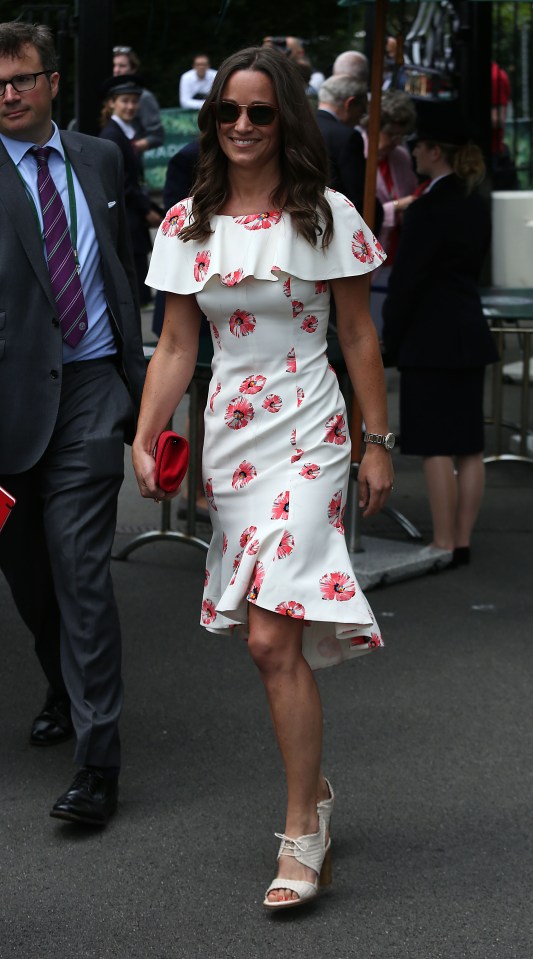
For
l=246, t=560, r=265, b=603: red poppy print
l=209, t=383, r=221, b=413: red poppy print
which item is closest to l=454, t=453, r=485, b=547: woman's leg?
l=209, t=383, r=221, b=413: red poppy print

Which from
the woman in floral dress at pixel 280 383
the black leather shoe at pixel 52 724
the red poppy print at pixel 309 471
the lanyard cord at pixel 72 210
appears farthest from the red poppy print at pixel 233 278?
the black leather shoe at pixel 52 724

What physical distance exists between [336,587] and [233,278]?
0.76m

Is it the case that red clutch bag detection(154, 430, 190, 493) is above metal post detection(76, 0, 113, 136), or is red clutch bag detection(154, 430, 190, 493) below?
below

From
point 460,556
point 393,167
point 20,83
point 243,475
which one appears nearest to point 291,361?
point 243,475

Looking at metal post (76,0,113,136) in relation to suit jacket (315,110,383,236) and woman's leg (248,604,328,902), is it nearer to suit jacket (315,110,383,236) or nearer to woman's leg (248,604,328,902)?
suit jacket (315,110,383,236)

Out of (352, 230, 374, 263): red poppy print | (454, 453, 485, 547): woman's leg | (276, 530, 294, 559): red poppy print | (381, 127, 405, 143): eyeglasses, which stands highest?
(352, 230, 374, 263): red poppy print

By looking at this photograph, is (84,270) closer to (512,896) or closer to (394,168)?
(512,896)

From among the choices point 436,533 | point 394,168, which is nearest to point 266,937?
point 436,533

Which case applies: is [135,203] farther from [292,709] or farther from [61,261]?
[292,709]

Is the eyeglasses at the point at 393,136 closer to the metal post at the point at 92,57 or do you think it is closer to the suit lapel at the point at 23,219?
the metal post at the point at 92,57

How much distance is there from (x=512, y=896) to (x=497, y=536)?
3729 mm

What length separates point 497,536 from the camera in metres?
7.30

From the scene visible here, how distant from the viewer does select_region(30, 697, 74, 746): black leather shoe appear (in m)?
4.69

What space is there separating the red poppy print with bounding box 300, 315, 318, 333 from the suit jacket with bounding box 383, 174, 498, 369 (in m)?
2.75
